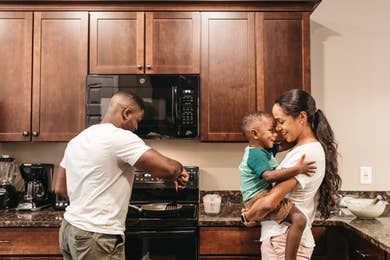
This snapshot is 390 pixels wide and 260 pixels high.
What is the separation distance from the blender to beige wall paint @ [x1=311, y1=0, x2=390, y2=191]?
2352 mm

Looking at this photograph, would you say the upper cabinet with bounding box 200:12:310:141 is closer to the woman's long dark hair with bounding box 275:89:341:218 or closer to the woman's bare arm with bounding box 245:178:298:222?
the woman's long dark hair with bounding box 275:89:341:218

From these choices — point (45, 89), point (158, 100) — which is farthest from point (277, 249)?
point (45, 89)

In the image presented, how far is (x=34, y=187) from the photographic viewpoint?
2.74 m

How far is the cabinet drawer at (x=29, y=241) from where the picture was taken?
7.46 ft

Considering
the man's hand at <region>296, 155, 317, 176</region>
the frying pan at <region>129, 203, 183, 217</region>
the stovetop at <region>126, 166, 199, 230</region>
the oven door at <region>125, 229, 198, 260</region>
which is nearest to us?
the man's hand at <region>296, 155, 317, 176</region>

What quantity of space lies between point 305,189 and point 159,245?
3.14 feet

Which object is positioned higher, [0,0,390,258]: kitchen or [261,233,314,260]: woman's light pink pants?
[0,0,390,258]: kitchen

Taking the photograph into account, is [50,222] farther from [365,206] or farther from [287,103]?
[365,206]

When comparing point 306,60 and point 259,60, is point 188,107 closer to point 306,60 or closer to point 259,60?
point 259,60

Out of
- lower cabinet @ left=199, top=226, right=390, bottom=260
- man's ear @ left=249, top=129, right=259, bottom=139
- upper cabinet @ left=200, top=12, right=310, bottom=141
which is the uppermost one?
upper cabinet @ left=200, top=12, right=310, bottom=141

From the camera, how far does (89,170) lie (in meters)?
1.73

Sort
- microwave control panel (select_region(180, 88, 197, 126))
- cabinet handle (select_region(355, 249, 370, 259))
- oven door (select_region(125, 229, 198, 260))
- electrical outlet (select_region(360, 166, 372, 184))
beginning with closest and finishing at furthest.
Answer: cabinet handle (select_region(355, 249, 370, 259)) < oven door (select_region(125, 229, 198, 260)) < microwave control panel (select_region(180, 88, 197, 126)) < electrical outlet (select_region(360, 166, 372, 184))

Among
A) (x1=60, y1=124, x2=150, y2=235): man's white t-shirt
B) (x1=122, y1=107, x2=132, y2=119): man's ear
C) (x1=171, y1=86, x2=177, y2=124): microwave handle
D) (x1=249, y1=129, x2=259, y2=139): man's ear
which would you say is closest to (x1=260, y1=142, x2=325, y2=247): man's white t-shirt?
(x1=249, y1=129, x2=259, y2=139): man's ear

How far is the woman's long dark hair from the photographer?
5.78 ft
